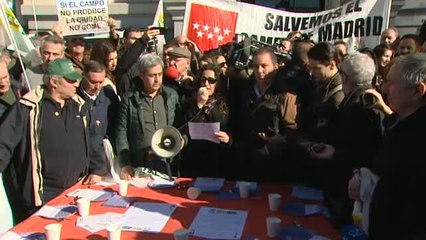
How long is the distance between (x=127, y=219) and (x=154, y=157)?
1.05 metres

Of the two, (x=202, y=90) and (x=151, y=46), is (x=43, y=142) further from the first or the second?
(x=151, y=46)

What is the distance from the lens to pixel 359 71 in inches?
118

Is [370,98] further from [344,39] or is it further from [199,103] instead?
[344,39]

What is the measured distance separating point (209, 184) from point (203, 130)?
411mm

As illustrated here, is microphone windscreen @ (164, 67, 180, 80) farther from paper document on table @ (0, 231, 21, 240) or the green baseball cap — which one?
paper document on table @ (0, 231, 21, 240)

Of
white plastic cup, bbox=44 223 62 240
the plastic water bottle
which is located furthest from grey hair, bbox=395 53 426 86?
white plastic cup, bbox=44 223 62 240

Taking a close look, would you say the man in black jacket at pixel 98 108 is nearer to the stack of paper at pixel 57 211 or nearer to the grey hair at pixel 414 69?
the stack of paper at pixel 57 211

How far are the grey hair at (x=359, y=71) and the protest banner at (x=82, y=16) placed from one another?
549 centimetres

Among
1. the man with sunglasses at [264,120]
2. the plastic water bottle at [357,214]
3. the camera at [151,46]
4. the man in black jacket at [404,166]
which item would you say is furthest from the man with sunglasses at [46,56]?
the man in black jacket at [404,166]

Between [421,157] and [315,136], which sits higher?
[421,157]

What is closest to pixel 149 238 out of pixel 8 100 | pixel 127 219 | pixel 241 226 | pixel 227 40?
pixel 127 219

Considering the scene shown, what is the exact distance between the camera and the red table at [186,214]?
2492 mm

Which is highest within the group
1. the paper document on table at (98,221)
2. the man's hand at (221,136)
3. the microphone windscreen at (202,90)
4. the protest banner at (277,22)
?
the protest banner at (277,22)

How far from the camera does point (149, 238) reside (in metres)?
2.45
